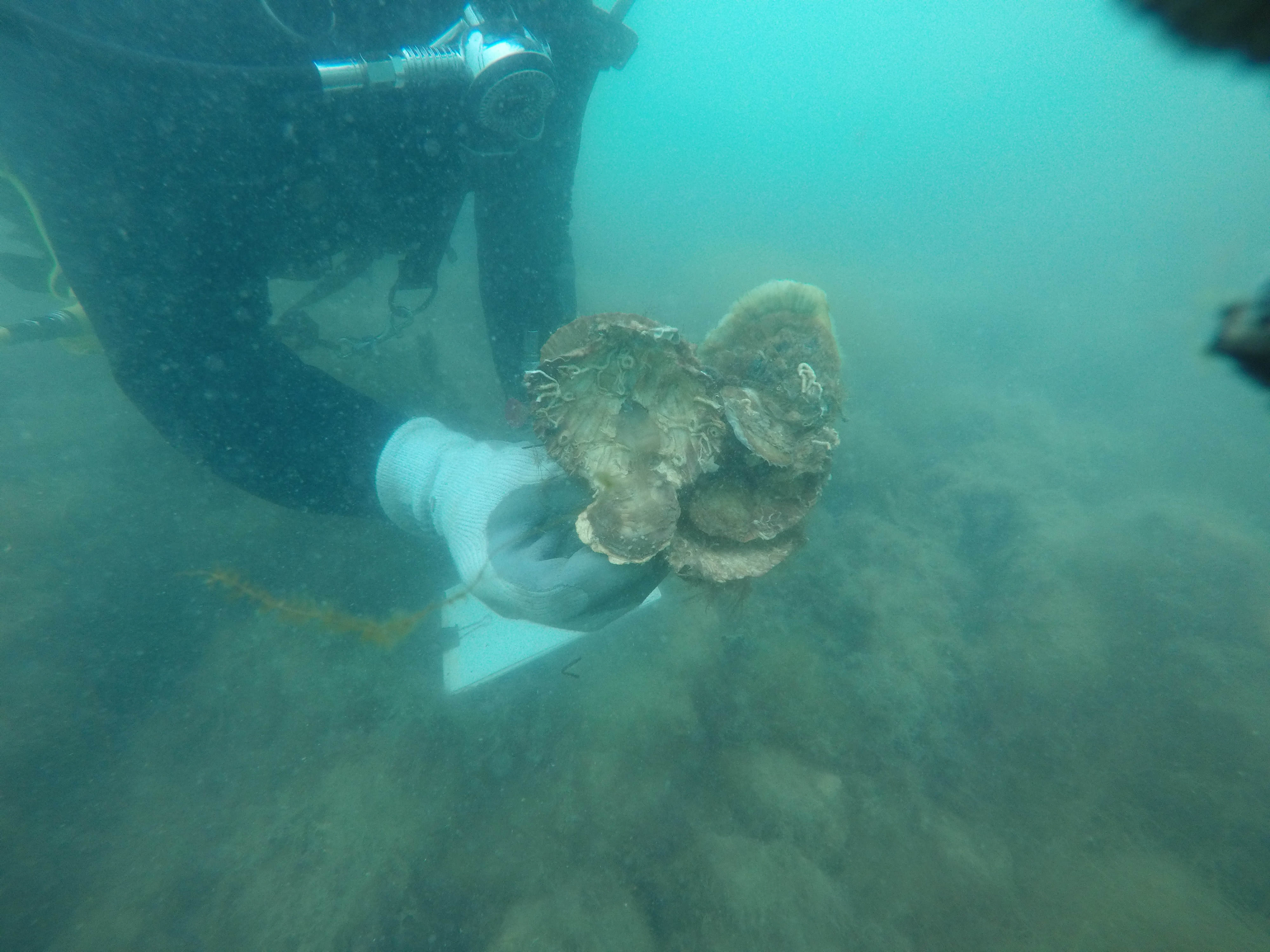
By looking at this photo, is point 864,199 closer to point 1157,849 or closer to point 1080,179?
point 1080,179

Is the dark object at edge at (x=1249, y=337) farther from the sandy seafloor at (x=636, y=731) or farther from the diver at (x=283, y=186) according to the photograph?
the diver at (x=283, y=186)

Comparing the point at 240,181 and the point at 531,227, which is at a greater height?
the point at 240,181

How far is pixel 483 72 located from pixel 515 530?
2.68 metres

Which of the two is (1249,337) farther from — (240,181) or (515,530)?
(240,181)

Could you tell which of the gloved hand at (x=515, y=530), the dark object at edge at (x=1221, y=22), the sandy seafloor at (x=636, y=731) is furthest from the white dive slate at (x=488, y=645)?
the dark object at edge at (x=1221, y=22)

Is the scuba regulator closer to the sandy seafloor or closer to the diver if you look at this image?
the diver

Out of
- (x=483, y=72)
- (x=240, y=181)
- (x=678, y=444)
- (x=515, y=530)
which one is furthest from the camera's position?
(x=240, y=181)

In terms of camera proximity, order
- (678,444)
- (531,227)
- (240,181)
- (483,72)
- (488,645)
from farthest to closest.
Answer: (531,227), (488,645), (240,181), (483,72), (678,444)

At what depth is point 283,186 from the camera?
3410mm

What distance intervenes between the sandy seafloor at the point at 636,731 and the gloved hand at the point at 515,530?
1.96ft

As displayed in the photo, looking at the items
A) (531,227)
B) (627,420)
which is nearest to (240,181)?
(531,227)

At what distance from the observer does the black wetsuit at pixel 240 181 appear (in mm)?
2775

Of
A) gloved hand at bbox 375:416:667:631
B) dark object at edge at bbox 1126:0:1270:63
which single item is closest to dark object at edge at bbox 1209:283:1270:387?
dark object at edge at bbox 1126:0:1270:63

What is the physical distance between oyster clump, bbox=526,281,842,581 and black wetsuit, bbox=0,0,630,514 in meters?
2.13
